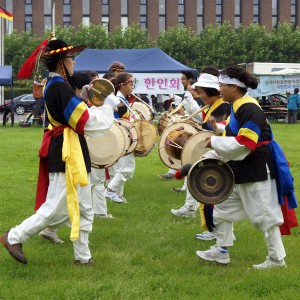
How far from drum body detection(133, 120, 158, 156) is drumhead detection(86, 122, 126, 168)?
167cm

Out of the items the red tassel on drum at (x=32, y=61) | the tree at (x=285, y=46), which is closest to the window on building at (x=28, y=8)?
the tree at (x=285, y=46)

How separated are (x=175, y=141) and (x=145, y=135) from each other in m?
1.47

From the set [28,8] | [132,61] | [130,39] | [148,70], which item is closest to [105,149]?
[148,70]

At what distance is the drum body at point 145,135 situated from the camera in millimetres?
8820

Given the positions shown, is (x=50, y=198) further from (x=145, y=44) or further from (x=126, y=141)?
(x=145, y=44)

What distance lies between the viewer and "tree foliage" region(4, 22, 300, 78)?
5297 centimetres

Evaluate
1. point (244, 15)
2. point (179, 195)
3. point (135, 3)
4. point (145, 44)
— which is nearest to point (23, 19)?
point (135, 3)

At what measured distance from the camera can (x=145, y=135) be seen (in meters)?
8.88

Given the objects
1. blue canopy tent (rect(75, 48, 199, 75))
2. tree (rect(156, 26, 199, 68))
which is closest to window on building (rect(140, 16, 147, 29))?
tree (rect(156, 26, 199, 68))

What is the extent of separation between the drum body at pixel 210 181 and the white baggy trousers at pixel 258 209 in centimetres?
16

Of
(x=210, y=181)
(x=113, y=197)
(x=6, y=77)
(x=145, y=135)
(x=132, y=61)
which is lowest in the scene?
(x=113, y=197)

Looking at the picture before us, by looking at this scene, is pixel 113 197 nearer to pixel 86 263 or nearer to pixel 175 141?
pixel 175 141

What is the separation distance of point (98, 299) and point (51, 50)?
7.01 ft

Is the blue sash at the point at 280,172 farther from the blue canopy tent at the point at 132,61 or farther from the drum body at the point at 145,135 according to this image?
the blue canopy tent at the point at 132,61
